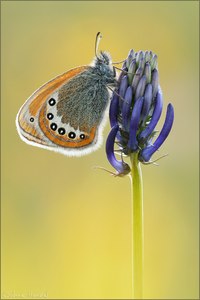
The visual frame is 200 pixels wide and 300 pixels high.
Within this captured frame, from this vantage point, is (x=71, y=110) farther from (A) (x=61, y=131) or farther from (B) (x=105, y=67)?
(B) (x=105, y=67)

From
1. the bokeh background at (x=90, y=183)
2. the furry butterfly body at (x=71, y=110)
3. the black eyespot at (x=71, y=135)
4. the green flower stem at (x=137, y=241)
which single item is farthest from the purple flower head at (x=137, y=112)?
the bokeh background at (x=90, y=183)

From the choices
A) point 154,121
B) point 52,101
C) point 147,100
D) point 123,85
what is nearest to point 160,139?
point 154,121

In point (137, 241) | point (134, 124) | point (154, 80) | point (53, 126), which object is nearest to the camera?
point (137, 241)

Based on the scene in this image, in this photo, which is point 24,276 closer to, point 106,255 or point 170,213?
point 106,255

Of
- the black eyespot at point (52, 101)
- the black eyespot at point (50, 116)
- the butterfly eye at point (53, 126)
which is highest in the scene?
the black eyespot at point (52, 101)

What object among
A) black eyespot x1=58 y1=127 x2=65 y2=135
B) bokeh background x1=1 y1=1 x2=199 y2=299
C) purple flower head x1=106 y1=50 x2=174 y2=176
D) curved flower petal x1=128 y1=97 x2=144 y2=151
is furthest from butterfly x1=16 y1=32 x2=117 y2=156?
bokeh background x1=1 y1=1 x2=199 y2=299

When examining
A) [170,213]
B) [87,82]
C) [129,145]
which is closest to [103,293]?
[170,213]

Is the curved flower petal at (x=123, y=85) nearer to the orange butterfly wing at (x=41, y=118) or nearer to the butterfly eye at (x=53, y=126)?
the orange butterfly wing at (x=41, y=118)
